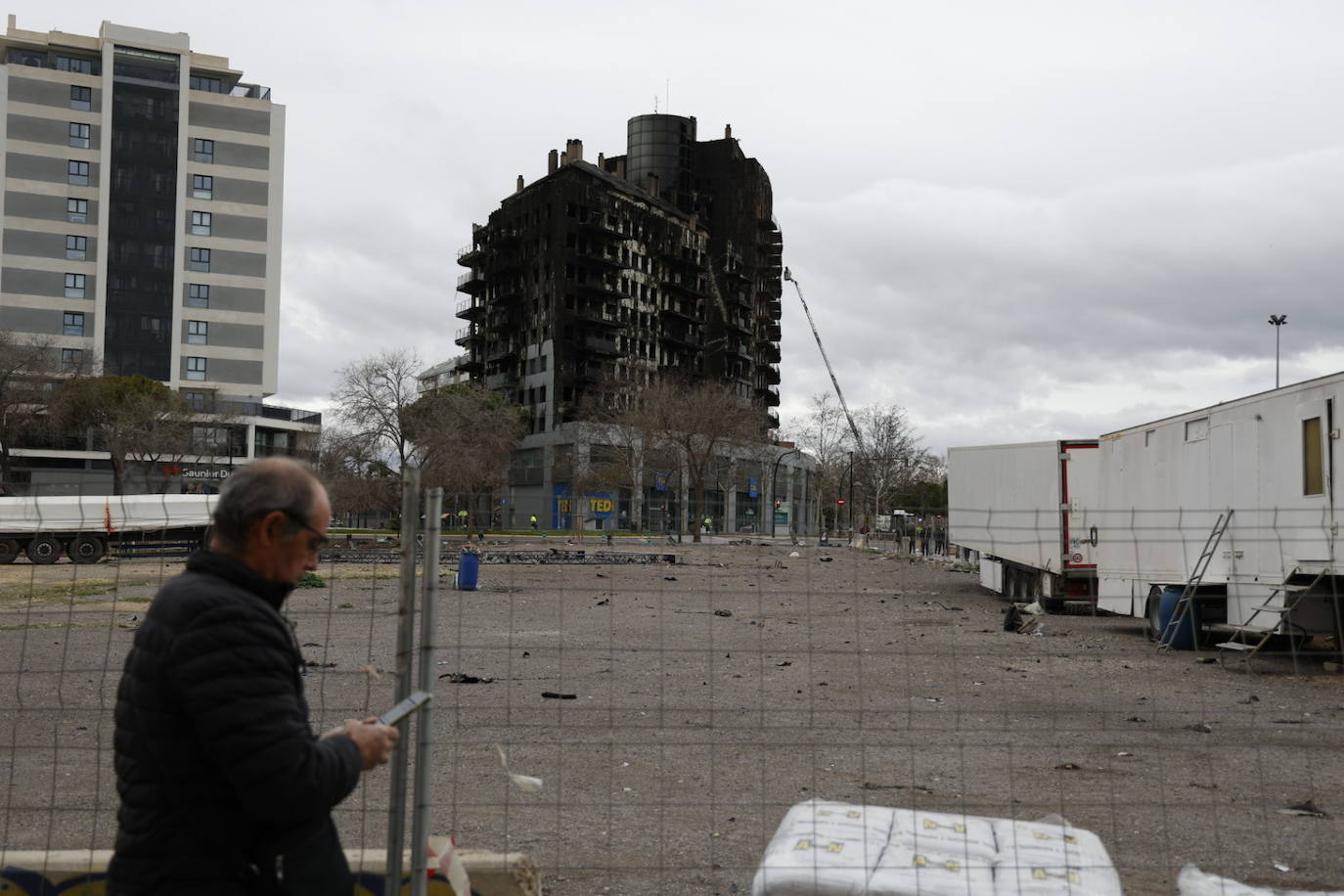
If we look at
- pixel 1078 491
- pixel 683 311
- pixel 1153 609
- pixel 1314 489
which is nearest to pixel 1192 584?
pixel 1153 609

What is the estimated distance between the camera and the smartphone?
2959 mm

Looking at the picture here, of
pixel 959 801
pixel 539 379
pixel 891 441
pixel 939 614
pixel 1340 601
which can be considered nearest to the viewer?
pixel 959 801

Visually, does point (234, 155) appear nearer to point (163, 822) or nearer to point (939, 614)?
point (939, 614)

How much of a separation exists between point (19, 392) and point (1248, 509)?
53.8 metres

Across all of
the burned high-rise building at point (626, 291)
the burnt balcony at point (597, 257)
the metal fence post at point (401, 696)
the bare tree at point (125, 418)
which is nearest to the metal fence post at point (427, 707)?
the metal fence post at point (401, 696)

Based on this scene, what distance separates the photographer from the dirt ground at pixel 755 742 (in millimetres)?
5930

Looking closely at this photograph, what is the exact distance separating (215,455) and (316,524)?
219 ft

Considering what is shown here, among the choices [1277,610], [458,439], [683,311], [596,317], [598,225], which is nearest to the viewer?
[1277,610]

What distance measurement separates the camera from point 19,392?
53.2 m

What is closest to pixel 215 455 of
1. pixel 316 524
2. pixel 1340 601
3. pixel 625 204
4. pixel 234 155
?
pixel 234 155

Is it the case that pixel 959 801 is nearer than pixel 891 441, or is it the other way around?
pixel 959 801

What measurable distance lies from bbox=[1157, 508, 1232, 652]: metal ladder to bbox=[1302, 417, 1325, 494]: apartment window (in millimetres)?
1449

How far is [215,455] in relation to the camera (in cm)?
6469

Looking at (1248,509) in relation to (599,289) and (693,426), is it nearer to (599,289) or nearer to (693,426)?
(693,426)
